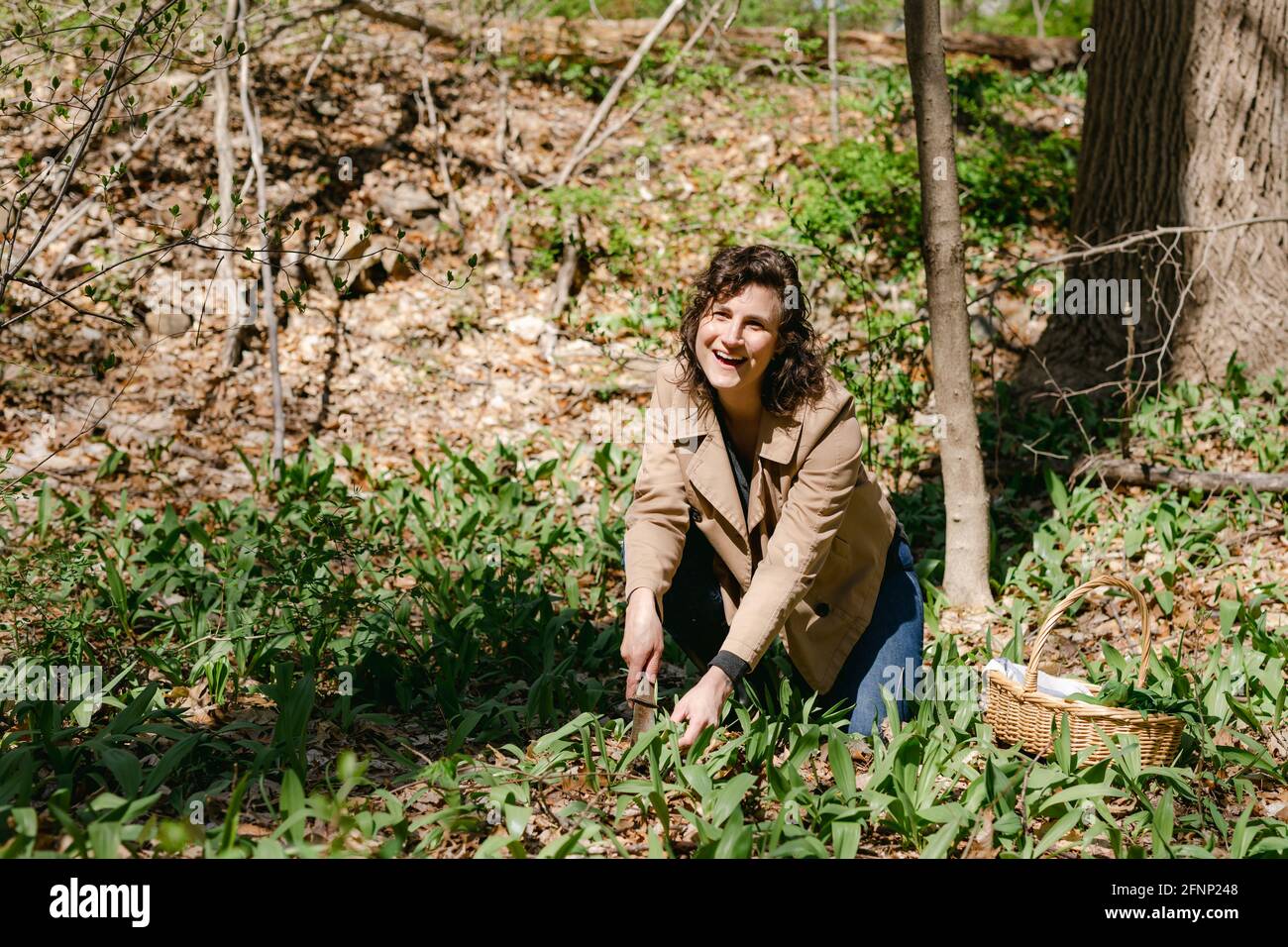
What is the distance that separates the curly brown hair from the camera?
2.97 metres

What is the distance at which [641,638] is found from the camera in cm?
272

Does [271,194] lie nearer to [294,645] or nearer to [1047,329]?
[294,645]

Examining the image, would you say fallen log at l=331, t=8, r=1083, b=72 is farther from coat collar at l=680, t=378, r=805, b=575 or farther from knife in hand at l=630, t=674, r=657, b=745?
knife in hand at l=630, t=674, r=657, b=745

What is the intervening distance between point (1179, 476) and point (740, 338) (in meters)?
2.86

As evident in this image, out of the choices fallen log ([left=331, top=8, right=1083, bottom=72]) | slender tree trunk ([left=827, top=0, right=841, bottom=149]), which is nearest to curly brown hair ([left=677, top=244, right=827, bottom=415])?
slender tree trunk ([left=827, top=0, right=841, bottom=149])

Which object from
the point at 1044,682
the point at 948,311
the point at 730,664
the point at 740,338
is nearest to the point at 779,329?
the point at 740,338

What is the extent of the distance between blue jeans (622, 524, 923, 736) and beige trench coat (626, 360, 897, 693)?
68 millimetres

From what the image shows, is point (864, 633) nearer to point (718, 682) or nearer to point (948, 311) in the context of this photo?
point (718, 682)

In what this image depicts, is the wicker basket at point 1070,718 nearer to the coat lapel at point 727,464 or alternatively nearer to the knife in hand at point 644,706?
the coat lapel at point 727,464

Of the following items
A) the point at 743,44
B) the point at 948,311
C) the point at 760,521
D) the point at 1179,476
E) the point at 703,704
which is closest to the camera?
the point at 703,704

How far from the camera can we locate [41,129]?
6832mm

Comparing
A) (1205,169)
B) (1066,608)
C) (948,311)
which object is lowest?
(1066,608)

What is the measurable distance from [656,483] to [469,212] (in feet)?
15.2
